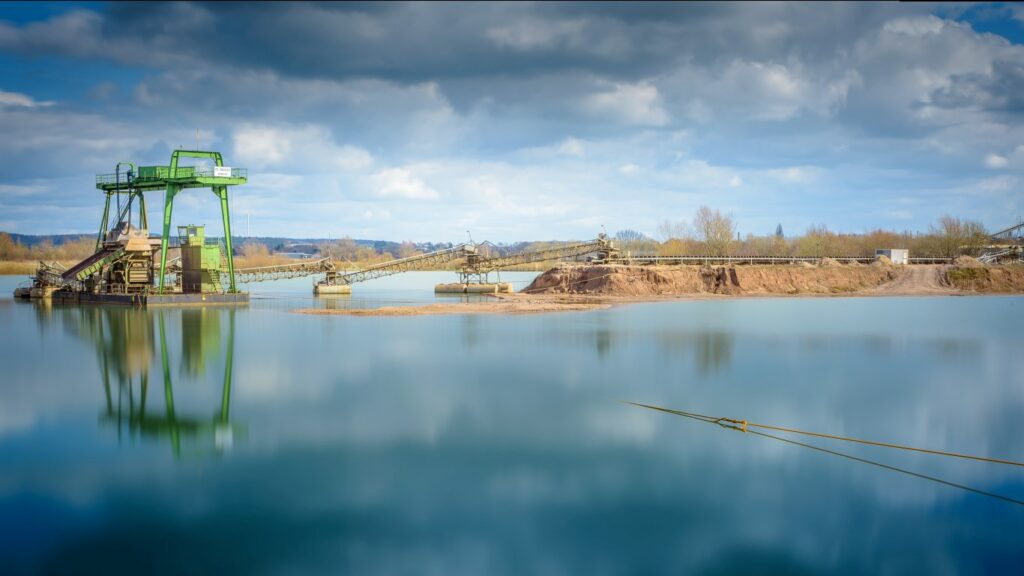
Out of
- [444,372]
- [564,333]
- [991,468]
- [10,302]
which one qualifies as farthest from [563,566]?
[10,302]

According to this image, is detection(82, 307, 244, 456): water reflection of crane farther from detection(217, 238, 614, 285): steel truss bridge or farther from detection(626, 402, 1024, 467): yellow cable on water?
detection(217, 238, 614, 285): steel truss bridge

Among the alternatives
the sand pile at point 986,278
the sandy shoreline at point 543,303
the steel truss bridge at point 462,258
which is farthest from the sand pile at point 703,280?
the sand pile at point 986,278

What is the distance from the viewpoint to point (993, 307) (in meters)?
52.9

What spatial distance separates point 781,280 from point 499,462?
61.6 meters

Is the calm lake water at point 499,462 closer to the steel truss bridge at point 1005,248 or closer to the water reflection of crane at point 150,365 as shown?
the water reflection of crane at point 150,365

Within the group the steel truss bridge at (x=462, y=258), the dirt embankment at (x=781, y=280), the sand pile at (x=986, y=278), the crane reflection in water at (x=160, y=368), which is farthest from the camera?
the sand pile at (x=986, y=278)

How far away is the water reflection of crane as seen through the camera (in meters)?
→ 15.8

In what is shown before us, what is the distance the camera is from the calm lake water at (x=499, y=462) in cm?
952

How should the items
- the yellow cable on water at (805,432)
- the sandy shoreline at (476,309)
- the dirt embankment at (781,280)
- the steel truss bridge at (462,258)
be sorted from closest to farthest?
1. the yellow cable on water at (805,432)
2. the sandy shoreline at (476,309)
3. the dirt embankment at (781,280)
4. the steel truss bridge at (462,258)

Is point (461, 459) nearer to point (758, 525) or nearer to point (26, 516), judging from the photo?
point (758, 525)

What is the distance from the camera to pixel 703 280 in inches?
2648

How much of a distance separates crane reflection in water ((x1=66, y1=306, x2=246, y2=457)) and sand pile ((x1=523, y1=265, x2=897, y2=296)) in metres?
31.3

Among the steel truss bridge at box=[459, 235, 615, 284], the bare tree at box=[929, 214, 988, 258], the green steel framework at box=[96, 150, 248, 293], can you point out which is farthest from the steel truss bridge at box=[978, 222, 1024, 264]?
the green steel framework at box=[96, 150, 248, 293]

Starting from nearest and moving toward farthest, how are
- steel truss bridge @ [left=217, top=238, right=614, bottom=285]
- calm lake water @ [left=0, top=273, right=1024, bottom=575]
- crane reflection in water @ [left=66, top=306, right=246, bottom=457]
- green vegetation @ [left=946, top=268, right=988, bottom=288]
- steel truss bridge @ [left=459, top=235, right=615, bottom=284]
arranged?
calm lake water @ [left=0, top=273, right=1024, bottom=575] < crane reflection in water @ [left=66, top=306, right=246, bottom=457] < steel truss bridge @ [left=217, top=238, right=614, bottom=285] < steel truss bridge @ [left=459, top=235, right=615, bottom=284] < green vegetation @ [left=946, top=268, right=988, bottom=288]
